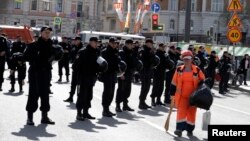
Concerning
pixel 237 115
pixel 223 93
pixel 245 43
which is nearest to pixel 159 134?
pixel 237 115

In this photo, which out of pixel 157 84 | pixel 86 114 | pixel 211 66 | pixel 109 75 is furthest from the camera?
pixel 211 66

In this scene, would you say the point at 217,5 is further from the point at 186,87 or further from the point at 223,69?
the point at 186,87

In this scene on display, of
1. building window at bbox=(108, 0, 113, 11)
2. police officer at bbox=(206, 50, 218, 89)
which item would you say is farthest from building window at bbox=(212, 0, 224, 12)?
police officer at bbox=(206, 50, 218, 89)

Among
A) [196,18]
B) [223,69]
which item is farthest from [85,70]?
[196,18]

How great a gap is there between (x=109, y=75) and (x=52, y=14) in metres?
84.6

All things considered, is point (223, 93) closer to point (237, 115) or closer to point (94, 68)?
point (237, 115)

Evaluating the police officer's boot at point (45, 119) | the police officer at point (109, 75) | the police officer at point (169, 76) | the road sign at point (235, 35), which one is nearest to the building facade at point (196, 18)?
the road sign at point (235, 35)

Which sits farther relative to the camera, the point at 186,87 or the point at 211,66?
the point at 211,66

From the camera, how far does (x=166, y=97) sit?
17641 millimetres

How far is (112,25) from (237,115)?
80403 millimetres

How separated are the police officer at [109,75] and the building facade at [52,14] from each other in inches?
3116

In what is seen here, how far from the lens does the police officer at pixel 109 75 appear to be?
1378 centimetres

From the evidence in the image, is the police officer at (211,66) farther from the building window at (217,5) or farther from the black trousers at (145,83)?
the building window at (217,5)

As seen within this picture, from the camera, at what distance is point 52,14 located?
9706 cm
